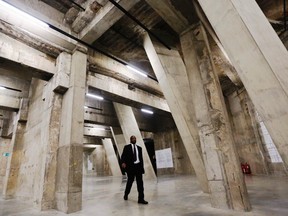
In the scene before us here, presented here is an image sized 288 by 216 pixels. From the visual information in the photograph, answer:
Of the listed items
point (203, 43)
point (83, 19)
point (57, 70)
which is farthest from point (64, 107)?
point (203, 43)

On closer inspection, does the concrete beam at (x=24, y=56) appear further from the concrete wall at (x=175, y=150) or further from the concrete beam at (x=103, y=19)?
the concrete wall at (x=175, y=150)

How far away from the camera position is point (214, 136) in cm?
356

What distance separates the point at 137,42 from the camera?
6348mm

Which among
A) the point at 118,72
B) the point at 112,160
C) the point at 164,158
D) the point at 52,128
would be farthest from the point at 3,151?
the point at 164,158

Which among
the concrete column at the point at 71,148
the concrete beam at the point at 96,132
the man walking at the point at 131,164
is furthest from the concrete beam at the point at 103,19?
the concrete beam at the point at 96,132

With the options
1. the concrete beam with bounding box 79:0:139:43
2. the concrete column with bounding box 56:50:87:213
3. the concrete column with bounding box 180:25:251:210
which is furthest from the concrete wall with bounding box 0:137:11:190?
the concrete column with bounding box 180:25:251:210

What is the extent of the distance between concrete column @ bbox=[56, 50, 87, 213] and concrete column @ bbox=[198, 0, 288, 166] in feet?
12.1

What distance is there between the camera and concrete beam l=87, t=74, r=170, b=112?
20.6 ft

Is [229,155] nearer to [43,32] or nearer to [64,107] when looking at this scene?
[64,107]

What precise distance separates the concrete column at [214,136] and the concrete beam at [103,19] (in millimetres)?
2030

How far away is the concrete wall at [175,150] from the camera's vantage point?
44.5 ft

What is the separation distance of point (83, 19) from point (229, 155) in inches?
204

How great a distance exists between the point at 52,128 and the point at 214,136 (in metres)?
4.01

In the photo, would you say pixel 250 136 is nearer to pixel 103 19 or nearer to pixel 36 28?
pixel 103 19
